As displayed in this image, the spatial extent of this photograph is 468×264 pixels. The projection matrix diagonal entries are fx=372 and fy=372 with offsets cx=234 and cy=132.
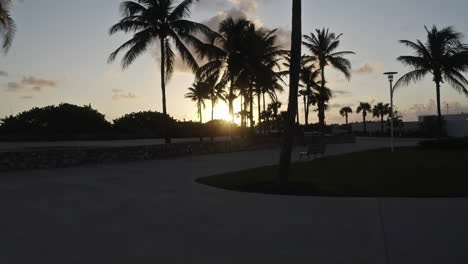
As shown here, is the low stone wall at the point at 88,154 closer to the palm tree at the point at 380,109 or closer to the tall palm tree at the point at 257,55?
the tall palm tree at the point at 257,55

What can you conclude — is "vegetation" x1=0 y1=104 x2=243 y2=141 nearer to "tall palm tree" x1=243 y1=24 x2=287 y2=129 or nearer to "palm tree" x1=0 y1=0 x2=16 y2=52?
"tall palm tree" x1=243 y1=24 x2=287 y2=129

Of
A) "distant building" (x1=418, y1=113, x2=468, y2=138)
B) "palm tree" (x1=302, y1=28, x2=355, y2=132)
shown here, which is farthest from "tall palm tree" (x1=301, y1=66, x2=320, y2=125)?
"distant building" (x1=418, y1=113, x2=468, y2=138)

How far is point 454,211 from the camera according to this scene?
632cm

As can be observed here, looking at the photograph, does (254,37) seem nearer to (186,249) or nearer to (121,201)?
(121,201)

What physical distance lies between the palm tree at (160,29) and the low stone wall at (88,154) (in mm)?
1549

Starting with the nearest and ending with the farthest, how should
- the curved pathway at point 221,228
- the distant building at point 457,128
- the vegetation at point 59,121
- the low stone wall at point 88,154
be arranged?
the curved pathway at point 221,228 < the low stone wall at point 88,154 < the vegetation at point 59,121 < the distant building at point 457,128

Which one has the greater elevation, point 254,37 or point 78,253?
point 254,37

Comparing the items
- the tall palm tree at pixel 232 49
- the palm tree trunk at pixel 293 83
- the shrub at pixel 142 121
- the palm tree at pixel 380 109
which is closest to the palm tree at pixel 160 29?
the tall palm tree at pixel 232 49

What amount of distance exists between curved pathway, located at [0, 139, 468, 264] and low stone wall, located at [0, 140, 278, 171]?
5.60m

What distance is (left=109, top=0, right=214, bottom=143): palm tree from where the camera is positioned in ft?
68.3

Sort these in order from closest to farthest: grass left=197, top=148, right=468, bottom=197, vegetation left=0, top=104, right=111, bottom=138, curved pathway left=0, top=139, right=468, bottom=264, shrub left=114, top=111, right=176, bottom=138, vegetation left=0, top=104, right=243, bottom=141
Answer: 1. curved pathway left=0, top=139, right=468, bottom=264
2. grass left=197, top=148, right=468, bottom=197
3. vegetation left=0, top=104, right=243, bottom=141
4. vegetation left=0, top=104, right=111, bottom=138
5. shrub left=114, top=111, right=176, bottom=138

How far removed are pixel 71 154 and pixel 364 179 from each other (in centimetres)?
1152

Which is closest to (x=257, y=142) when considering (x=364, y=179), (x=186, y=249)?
(x=364, y=179)

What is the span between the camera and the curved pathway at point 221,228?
14.3 feet
